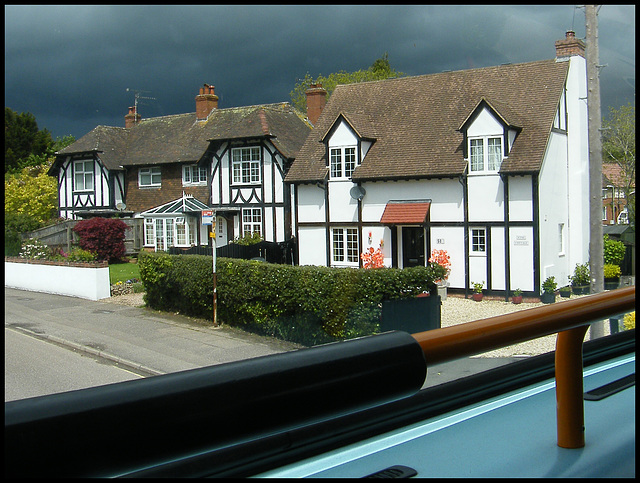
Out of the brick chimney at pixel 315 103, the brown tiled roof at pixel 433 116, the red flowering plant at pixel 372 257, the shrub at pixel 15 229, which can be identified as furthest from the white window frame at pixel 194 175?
the shrub at pixel 15 229

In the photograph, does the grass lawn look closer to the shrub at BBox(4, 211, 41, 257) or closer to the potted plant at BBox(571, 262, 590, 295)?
the shrub at BBox(4, 211, 41, 257)

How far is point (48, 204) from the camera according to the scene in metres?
1.73

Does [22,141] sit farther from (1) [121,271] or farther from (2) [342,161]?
(2) [342,161]

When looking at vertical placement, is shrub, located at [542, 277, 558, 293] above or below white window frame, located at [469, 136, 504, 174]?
below

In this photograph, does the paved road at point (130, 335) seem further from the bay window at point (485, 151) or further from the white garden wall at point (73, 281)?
the bay window at point (485, 151)

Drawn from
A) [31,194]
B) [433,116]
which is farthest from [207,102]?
[31,194]

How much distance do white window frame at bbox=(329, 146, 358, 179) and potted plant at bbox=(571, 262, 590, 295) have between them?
13.2 meters

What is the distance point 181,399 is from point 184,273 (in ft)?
30.0

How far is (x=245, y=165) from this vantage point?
21.5m

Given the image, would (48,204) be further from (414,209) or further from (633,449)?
(414,209)

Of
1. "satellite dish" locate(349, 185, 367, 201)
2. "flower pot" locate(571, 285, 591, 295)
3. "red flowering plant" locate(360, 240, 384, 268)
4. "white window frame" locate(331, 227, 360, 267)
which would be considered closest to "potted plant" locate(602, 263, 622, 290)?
"flower pot" locate(571, 285, 591, 295)

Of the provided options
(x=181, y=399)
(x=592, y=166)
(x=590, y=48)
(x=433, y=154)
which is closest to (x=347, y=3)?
(x=181, y=399)

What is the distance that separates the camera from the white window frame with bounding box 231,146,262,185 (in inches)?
840

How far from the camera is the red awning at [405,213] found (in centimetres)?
1503
